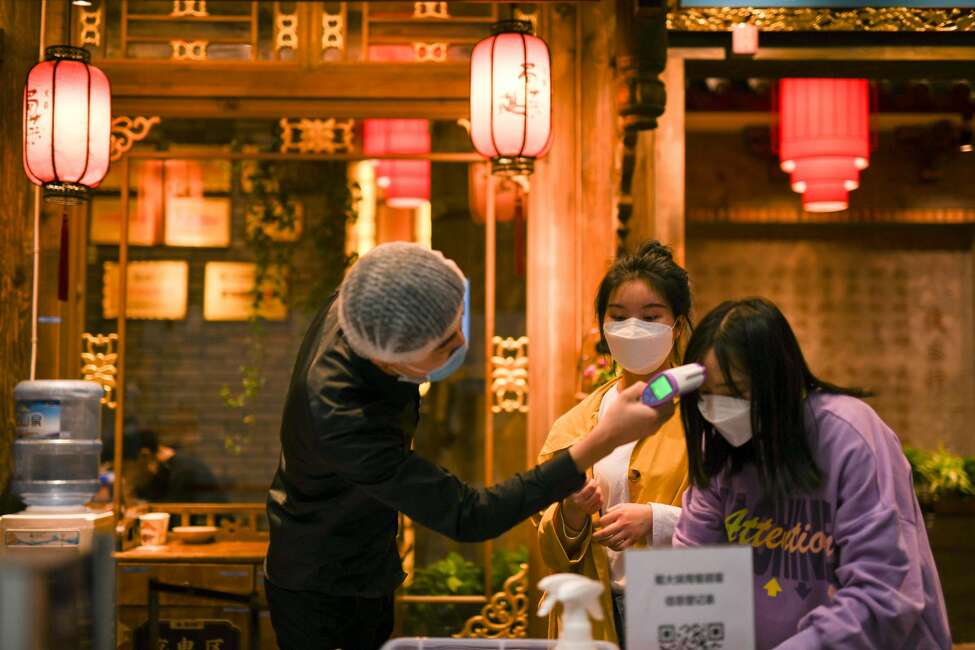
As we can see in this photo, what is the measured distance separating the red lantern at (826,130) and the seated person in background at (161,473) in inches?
160

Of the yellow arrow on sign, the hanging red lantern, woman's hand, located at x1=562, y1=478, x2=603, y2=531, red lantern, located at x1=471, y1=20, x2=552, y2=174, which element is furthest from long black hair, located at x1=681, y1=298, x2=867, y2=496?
the hanging red lantern

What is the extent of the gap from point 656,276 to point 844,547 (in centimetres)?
104

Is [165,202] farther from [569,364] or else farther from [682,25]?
[682,25]

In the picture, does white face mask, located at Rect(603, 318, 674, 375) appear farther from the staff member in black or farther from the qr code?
the qr code

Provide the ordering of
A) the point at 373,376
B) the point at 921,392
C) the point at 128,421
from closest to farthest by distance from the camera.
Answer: the point at 373,376, the point at 128,421, the point at 921,392

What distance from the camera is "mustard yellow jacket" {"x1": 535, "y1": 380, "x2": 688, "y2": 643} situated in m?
2.82

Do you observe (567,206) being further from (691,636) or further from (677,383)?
(691,636)

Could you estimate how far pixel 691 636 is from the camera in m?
1.91

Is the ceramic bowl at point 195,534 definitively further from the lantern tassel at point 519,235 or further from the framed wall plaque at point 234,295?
the lantern tassel at point 519,235

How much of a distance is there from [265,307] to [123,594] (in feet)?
5.42

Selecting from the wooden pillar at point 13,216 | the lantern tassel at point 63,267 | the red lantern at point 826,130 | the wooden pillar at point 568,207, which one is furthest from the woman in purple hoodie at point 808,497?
the red lantern at point 826,130

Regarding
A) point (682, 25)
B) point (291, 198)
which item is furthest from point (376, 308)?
point (291, 198)

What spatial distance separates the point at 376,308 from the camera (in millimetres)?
2236

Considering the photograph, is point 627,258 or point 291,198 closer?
point 627,258
